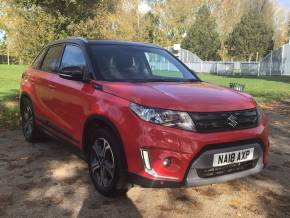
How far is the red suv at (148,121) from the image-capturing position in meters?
3.93

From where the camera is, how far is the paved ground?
427 centimetres

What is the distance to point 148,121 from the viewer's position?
3.96 metres

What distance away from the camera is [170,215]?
4203mm

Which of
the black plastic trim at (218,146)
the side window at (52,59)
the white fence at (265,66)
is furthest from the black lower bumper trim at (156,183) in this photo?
the white fence at (265,66)

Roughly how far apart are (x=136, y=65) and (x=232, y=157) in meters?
1.85

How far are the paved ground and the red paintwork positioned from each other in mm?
564

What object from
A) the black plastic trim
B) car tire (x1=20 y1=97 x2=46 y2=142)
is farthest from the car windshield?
car tire (x1=20 y1=97 x2=46 y2=142)

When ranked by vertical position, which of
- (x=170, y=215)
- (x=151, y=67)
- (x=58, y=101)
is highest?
(x=151, y=67)

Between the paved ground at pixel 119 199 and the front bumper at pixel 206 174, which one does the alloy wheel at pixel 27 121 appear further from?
the front bumper at pixel 206 174

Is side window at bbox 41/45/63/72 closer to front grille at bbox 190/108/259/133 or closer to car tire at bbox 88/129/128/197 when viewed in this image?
car tire at bbox 88/129/128/197

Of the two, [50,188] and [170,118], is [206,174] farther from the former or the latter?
[50,188]

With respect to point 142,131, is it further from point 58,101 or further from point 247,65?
point 247,65

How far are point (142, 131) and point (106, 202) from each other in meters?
1.04

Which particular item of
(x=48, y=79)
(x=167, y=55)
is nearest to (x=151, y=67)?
(x=167, y=55)
